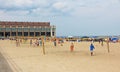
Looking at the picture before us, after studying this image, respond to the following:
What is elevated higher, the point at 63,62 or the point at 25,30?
the point at 25,30

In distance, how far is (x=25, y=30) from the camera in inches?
6206

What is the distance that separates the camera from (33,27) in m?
159

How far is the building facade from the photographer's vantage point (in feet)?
508

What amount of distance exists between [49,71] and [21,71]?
4.83ft

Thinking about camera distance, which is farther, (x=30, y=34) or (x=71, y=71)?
(x=30, y=34)

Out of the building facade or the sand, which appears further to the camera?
the building facade

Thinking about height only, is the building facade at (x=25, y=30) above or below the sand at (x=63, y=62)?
above

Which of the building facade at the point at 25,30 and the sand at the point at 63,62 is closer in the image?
the sand at the point at 63,62

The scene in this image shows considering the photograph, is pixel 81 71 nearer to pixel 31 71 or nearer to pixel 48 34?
pixel 31 71

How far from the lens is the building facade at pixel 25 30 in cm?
15475

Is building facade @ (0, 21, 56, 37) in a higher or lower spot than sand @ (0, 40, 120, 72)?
higher

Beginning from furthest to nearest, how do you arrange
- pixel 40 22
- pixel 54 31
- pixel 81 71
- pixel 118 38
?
pixel 40 22
pixel 54 31
pixel 118 38
pixel 81 71

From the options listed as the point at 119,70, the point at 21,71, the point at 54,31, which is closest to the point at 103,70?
the point at 119,70

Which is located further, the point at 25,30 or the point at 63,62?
the point at 25,30
